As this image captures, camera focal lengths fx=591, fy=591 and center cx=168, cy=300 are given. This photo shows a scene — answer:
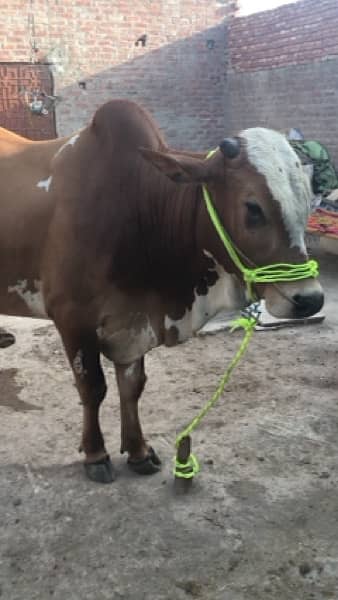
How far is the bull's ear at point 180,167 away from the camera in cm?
205

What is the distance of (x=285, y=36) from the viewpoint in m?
8.14

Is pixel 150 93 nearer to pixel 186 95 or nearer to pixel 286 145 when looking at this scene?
pixel 186 95

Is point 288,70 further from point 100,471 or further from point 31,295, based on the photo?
point 100,471

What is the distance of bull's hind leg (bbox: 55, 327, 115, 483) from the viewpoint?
2.53 m

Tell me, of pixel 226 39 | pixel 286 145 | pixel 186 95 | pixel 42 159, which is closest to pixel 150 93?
pixel 186 95

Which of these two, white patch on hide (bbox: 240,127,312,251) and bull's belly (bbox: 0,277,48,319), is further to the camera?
bull's belly (bbox: 0,277,48,319)

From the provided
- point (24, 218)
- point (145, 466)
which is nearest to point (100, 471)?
point (145, 466)

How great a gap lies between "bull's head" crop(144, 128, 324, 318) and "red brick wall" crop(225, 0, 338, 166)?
20.1 ft

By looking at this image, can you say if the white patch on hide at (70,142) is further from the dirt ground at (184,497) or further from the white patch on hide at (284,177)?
the dirt ground at (184,497)

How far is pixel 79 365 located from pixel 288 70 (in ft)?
22.8

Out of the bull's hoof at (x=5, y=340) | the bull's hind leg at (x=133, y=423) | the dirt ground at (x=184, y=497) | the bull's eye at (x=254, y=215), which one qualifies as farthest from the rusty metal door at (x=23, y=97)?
the bull's eye at (x=254, y=215)

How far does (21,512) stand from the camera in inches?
97.8

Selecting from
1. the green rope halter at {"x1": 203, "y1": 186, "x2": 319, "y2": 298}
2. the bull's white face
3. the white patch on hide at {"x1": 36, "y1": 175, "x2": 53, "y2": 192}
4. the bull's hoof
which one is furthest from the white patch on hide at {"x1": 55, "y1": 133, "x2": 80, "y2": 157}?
the bull's hoof

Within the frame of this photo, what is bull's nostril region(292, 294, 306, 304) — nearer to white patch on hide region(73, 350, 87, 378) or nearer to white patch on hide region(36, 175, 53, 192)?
white patch on hide region(73, 350, 87, 378)
